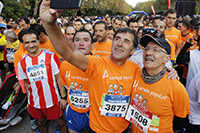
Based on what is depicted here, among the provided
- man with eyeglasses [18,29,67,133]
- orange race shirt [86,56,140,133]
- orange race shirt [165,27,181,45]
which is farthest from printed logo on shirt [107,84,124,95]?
orange race shirt [165,27,181,45]

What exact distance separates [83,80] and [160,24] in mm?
2781

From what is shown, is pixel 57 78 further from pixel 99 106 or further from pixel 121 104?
pixel 121 104

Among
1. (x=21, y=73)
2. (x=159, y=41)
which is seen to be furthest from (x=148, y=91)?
(x=21, y=73)

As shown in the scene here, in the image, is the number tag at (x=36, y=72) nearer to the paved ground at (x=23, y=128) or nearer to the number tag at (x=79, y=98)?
the number tag at (x=79, y=98)

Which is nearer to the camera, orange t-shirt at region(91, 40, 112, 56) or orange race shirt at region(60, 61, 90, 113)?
orange race shirt at region(60, 61, 90, 113)

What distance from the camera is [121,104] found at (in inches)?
69.4

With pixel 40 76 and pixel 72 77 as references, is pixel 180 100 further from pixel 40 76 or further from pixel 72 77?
pixel 40 76

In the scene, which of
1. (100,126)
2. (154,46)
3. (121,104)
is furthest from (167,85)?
(100,126)

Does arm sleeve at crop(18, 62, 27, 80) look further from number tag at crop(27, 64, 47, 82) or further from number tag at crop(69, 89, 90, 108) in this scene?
number tag at crop(69, 89, 90, 108)

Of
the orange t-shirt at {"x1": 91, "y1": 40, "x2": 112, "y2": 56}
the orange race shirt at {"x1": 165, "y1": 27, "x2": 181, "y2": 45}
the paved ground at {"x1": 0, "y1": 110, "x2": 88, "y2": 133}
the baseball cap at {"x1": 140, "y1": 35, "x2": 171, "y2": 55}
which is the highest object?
the orange race shirt at {"x1": 165, "y1": 27, "x2": 181, "y2": 45}

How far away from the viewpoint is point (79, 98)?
7.30 ft

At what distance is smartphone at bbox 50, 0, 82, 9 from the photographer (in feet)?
2.67

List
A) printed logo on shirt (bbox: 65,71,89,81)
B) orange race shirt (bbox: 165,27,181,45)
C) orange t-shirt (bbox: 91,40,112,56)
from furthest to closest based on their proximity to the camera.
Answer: orange race shirt (bbox: 165,27,181,45), orange t-shirt (bbox: 91,40,112,56), printed logo on shirt (bbox: 65,71,89,81)

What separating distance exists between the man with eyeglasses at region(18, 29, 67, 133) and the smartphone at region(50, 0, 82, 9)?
2.03 metres
